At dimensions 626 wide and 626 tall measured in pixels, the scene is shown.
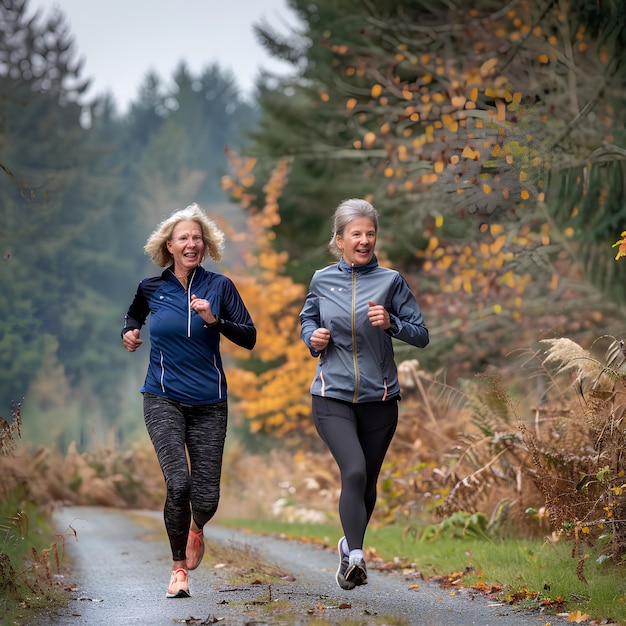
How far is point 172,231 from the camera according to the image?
6.98 metres

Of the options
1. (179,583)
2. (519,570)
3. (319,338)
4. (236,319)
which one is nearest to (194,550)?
(179,583)

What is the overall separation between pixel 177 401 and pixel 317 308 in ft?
3.46

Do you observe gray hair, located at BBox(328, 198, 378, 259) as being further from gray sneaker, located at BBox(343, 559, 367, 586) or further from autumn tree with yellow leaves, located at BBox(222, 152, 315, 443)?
autumn tree with yellow leaves, located at BBox(222, 152, 315, 443)

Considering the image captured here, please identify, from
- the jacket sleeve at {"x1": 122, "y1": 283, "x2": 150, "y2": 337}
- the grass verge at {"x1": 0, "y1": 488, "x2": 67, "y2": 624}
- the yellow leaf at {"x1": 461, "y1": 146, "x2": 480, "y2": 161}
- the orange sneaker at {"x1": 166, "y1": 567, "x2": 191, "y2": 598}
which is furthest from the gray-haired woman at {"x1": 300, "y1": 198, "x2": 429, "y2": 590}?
the yellow leaf at {"x1": 461, "y1": 146, "x2": 480, "y2": 161}

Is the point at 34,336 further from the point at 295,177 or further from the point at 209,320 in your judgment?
the point at 295,177

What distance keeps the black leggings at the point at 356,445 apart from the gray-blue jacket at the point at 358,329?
0.10 m

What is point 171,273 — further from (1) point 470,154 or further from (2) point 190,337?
(1) point 470,154

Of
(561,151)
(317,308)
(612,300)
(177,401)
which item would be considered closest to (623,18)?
(561,151)

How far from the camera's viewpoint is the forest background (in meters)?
8.56

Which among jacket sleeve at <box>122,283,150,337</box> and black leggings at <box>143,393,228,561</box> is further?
jacket sleeve at <box>122,283,150,337</box>

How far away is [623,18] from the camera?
10.2 metres

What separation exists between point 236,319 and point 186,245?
58 centimetres

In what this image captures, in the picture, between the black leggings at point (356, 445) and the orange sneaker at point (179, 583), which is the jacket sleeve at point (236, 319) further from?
the orange sneaker at point (179, 583)

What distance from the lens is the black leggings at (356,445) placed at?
20.3 ft
